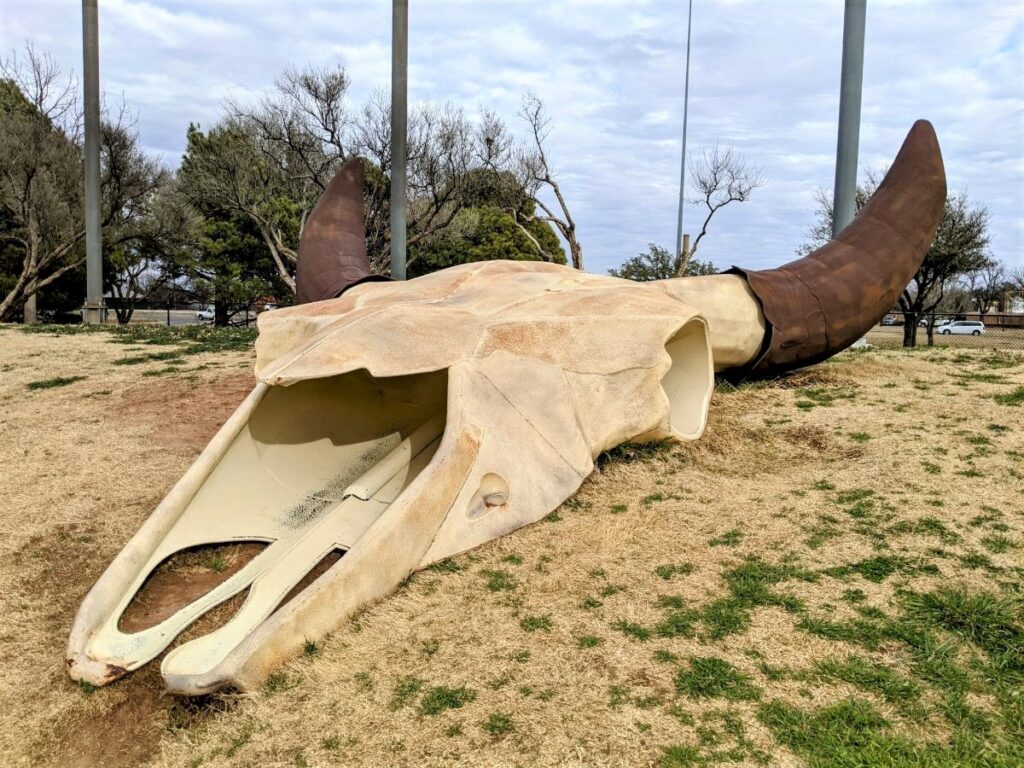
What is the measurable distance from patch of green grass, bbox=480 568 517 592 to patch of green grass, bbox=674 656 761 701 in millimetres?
1152

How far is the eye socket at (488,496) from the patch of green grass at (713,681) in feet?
5.25

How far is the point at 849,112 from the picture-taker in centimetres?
1154

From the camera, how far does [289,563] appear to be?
454 centimetres

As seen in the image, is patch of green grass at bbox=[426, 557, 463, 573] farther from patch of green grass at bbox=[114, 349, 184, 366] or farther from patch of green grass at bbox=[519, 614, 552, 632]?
patch of green grass at bbox=[114, 349, 184, 366]

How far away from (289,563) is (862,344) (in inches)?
406

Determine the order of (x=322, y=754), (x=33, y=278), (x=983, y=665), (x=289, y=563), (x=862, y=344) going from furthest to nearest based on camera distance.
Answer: (x=33, y=278) < (x=862, y=344) < (x=289, y=563) < (x=983, y=665) < (x=322, y=754)

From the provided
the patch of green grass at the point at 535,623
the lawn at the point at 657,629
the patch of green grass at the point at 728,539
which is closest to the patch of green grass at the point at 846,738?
the lawn at the point at 657,629

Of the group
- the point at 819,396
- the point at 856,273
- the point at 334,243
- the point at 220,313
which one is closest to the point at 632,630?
the point at 819,396

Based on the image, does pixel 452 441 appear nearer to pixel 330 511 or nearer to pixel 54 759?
pixel 330 511

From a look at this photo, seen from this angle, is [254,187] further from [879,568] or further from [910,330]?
[879,568]

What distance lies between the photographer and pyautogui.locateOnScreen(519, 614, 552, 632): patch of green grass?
3.86 m

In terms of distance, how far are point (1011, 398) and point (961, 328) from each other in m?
33.9

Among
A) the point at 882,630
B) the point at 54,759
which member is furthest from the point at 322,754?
the point at 882,630

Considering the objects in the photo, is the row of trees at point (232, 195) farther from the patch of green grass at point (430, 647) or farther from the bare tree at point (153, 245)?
the patch of green grass at point (430, 647)
